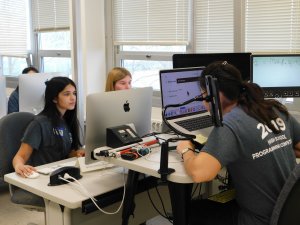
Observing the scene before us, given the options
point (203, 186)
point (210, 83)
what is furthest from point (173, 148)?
point (203, 186)

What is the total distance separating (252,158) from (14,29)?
4.18m

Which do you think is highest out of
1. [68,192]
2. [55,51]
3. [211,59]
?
[55,51]

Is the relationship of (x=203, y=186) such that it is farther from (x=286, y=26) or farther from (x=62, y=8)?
(x=62, y=8)

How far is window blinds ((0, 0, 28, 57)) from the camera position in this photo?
4797 mm

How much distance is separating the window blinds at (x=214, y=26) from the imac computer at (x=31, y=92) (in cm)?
142

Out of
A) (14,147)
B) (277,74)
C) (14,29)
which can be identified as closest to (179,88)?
(277,74)

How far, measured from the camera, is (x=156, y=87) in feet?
12.1

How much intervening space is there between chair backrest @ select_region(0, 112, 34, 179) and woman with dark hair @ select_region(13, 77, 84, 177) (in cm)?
14

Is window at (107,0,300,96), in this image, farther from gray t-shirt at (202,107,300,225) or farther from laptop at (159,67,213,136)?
gray t-shirt at (202,107,300,225)

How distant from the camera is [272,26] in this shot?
Answer: 9.29ft

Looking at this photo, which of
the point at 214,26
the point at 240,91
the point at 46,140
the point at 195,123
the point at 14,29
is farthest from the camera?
the point at 14,29

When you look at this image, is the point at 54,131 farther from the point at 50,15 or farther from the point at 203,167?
the point at 50,15

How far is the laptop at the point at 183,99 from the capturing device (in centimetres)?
197

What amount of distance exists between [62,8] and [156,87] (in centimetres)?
153
